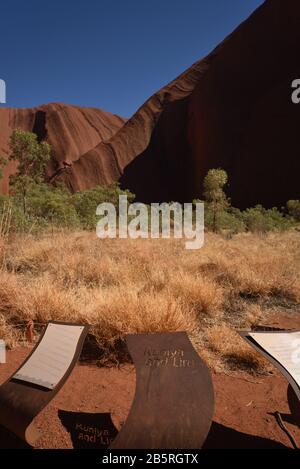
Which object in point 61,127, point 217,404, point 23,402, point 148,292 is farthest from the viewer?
point 61,127

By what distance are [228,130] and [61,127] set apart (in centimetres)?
2584

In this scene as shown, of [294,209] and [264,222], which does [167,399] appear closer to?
[264,222]

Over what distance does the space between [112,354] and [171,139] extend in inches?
1620

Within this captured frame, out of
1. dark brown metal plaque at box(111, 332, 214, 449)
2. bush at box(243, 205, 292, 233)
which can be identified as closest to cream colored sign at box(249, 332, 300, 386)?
dark brown metal plaque at box(111, 332, 214, 449)

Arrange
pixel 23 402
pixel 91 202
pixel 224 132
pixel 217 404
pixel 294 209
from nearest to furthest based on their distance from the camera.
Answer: pixel 23 402
pixel 217 404
pixel 91 202
pixel 294 209
pixel 224 132

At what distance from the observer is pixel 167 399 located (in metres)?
1.88

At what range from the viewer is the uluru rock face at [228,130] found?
2927 centimetres

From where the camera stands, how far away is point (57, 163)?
44.7 meters

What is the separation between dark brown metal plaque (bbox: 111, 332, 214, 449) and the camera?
5.35ft

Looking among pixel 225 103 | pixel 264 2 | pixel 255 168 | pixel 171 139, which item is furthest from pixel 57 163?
pixel 264 2

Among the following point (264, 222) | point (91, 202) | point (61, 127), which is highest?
point (61, 127)

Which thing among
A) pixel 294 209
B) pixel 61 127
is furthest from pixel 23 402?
pixel 61 127
